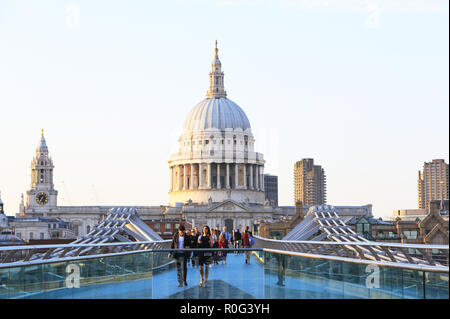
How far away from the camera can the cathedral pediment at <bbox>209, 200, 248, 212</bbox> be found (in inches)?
7313

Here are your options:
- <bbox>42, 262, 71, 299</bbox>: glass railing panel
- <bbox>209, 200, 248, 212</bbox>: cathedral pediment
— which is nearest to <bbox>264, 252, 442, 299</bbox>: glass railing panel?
<bbox>42, 262, 71, 299</bbox>: glass railing panel

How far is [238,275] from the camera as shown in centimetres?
2127

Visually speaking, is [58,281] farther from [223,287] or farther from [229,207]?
[229,207]

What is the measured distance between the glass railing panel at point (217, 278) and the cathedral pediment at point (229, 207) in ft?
535

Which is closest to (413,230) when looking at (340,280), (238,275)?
(238,275)

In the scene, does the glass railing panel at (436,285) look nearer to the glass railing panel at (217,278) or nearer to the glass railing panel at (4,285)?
the glass railing panel at (217,278)

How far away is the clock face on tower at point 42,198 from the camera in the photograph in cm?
19712

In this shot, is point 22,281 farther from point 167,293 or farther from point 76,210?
point 76,210

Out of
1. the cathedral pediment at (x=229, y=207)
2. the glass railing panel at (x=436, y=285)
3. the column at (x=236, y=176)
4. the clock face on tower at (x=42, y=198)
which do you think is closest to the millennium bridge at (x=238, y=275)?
the glass railing panel at (x=436, y=285)

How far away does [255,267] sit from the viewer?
21625 mm

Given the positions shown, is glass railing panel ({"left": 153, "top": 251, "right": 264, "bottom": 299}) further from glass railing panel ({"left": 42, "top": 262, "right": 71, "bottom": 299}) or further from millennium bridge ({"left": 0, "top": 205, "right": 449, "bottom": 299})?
glass railing panel ({"left": 42, "top": 262, "right": 71, "bottom": 299})

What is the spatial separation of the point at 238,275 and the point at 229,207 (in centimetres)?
16562

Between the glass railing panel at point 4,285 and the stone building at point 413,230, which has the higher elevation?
the stone building at point 413,230
